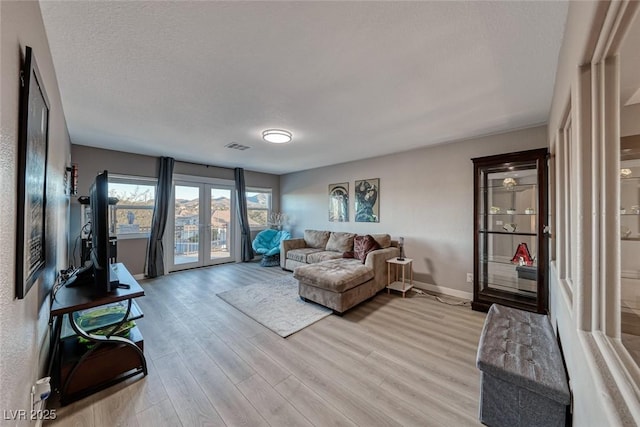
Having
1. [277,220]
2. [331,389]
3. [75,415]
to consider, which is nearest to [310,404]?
[331,389]

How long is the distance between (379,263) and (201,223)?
13.2 ft

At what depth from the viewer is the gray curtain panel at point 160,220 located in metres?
4.59

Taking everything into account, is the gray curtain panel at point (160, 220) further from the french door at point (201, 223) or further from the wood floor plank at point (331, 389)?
the wood floor plank at point (331, 389)

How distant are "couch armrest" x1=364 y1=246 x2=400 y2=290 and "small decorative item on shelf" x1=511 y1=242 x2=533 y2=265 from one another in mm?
1572

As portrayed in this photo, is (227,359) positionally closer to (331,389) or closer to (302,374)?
(302,374)

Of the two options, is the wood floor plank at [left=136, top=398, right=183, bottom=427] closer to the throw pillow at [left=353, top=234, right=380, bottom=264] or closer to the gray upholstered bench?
the gray upholstered bench

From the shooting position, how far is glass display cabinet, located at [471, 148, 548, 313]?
2.65m

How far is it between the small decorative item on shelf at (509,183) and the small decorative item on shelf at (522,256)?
72cm

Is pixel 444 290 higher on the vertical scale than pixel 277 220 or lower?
A: lower

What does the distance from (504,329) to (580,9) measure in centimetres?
191

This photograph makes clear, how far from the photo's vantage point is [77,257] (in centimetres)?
384

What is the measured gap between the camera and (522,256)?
9.63 ft

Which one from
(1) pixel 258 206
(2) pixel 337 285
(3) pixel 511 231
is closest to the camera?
(2) pixel 337 285

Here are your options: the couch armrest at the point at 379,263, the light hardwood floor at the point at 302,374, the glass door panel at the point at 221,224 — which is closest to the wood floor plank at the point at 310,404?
the light hardwood floor at the point at 302,374
